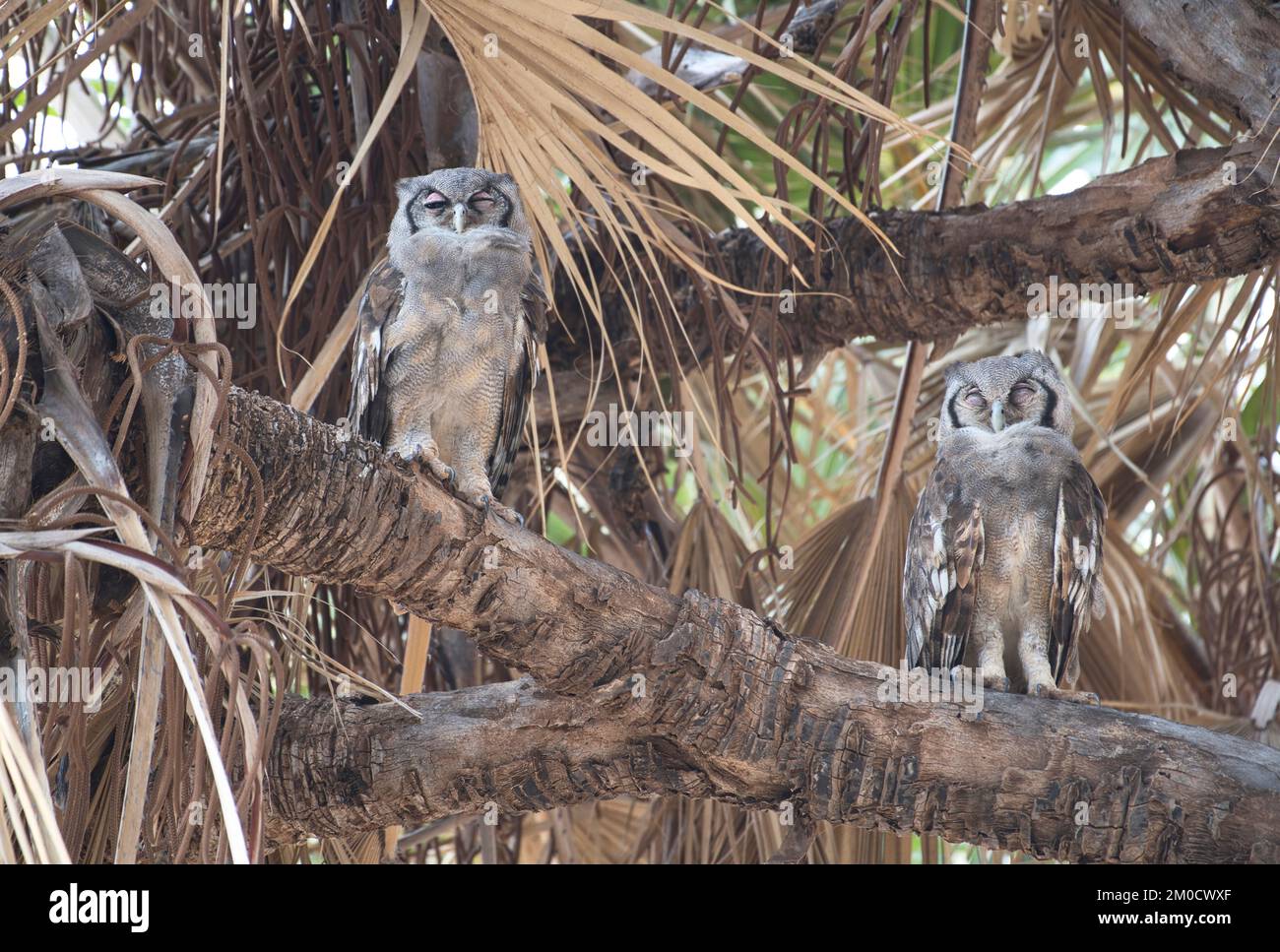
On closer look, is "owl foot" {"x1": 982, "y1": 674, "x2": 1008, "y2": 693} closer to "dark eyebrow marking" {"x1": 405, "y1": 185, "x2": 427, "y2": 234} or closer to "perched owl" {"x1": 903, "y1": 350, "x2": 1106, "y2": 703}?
"perched owl" {"x1": 903, "y1": 350, "x2": 1106, "y2": 703}

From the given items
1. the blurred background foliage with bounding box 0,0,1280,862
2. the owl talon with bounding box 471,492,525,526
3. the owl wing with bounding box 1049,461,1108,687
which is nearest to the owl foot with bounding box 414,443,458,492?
the owl talon with bounding box 471,492,525,526

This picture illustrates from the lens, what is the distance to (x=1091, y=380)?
5.39 m

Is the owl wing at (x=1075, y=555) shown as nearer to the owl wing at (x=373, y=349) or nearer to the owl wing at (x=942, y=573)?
the owl wing at (x=942, y=573)

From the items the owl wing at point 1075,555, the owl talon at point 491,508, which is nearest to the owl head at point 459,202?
the owl talon at point 491,508

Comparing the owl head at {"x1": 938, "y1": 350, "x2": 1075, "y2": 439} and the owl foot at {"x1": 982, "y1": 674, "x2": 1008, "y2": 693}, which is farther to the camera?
the owl head at {"x1": 938, "y1": 350, "x2": 1075, "y2": 439}

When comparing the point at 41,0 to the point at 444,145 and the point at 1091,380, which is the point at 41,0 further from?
the point at 1091,380

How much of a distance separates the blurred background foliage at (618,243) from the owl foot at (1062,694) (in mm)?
515

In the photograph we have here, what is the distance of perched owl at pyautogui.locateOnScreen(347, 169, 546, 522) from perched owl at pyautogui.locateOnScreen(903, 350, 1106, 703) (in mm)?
1197

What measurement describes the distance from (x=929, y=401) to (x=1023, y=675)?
152 centimetres

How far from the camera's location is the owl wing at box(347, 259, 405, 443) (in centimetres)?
316

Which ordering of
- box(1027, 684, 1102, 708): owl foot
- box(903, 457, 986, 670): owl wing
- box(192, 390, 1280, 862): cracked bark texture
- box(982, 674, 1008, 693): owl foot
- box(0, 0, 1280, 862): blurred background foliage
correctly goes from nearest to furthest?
box(0, 0, 1280, 862): blurred background foliage < box(192, 390, 1280, 862): cracked bark texture < box(1027, 684, 1102, 708): owl foot < box(982, 674, 1008, 693): owl foot < box(903, 457, 986, 670): owl wing

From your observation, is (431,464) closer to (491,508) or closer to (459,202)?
(491,508)

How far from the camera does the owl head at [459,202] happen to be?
3174 mm

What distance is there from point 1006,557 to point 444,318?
1.57 m
